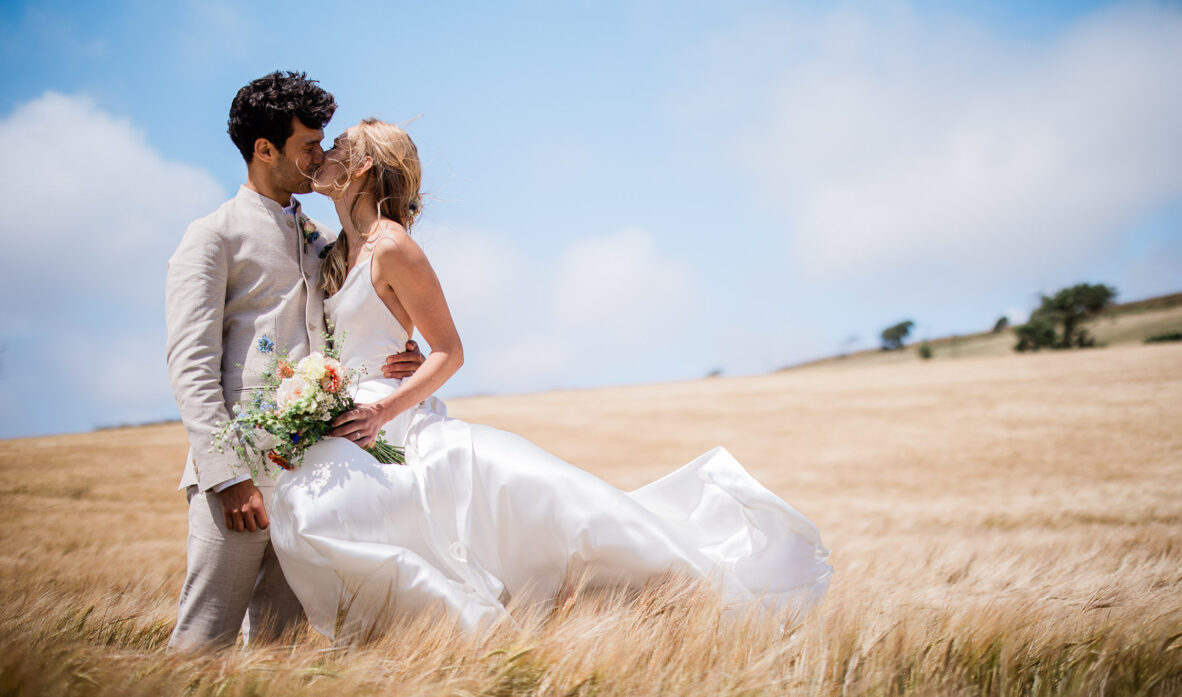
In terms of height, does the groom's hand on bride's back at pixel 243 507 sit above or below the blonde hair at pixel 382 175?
below

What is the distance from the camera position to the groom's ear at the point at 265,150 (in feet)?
10.8

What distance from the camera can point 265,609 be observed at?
3457 millimetres

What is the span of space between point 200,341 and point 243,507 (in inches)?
30.4

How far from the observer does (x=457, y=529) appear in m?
2.84

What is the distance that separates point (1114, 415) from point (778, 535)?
18.5 meters

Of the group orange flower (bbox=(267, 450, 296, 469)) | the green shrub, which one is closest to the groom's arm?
orange flower (bbox=(267, 450, 296, 469))

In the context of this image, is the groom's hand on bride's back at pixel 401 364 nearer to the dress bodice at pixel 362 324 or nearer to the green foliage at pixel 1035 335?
the dress bodice at pixel 362 324

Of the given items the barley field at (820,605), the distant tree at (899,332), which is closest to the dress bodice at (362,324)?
the barley field at (820,605)

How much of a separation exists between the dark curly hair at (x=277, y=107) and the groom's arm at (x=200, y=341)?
0.58 m

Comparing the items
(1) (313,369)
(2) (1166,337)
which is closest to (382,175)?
(1) (313,369)

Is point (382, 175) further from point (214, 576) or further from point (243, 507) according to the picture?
point (214, 576)

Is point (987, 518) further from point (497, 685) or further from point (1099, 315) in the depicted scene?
point (1099, 315)

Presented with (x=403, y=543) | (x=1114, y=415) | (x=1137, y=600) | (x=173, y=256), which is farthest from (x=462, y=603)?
(x=1114, y=415)

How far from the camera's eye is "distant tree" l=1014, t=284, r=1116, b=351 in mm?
48062
